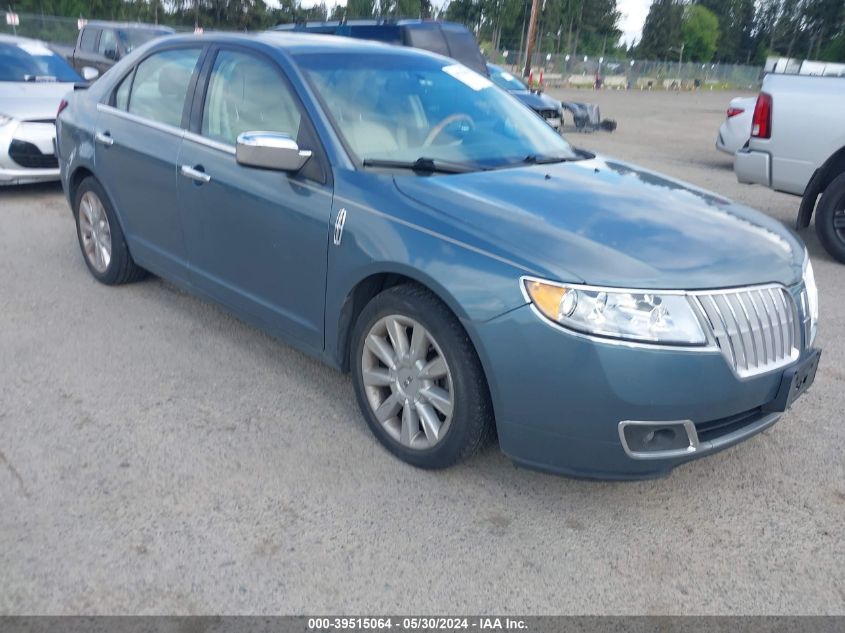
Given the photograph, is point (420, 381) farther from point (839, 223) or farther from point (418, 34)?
point (418, 34)

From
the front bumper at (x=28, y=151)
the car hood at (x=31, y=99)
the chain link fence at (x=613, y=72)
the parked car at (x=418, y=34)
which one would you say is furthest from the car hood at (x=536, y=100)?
the chain link fence at (x=613, y=72)

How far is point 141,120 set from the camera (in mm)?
4750

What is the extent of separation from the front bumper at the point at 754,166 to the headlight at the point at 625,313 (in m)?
5.34

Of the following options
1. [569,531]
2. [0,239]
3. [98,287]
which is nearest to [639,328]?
[569,531]

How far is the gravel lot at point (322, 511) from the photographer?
8.70ft

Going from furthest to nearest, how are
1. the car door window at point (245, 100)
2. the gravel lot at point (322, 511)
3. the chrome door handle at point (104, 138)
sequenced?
the chrome door handle at point (104, 138) → the car door window at point (245, 100) → the gravel lot at point (322, 511)

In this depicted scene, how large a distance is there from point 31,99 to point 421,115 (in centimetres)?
600

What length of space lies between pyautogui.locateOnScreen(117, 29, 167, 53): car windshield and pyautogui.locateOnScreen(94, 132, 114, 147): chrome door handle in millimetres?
11512

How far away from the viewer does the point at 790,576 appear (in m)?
2.79

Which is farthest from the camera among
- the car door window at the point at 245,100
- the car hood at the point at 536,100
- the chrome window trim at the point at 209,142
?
the car hood at the point at 536,100

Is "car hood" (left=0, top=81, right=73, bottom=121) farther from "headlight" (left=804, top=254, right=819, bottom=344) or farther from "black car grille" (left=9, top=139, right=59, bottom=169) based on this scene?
"headlight" (left=804, top=254, right=819, bottom=344)

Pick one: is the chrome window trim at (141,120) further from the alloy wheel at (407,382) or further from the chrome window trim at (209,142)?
the alloy wheel at (407,382)

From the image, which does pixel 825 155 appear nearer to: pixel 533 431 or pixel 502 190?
pixel 502 190

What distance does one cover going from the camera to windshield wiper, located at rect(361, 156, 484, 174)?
3559mm
